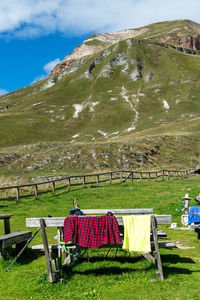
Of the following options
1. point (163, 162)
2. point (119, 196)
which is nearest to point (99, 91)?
point (163, 162)

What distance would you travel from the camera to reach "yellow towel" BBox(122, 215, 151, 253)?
7.37 meters

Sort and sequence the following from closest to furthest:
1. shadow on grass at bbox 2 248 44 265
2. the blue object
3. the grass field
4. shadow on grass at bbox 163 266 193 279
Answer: the grass field < shadow on grass at bbox 163 266 193 279 < shadow on grass at bbox 2 248 44 265 < the blue object

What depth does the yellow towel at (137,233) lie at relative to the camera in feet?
24.2

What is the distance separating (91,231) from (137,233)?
1273mm

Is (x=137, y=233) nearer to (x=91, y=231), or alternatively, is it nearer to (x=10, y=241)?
(x=91, y=231)

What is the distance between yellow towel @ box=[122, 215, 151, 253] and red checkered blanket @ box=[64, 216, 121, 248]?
0.30m

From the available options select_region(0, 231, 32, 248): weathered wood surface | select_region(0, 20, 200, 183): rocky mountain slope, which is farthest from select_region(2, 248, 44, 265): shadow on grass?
select_region(0, 20, 200, 183): rocky mountain slope

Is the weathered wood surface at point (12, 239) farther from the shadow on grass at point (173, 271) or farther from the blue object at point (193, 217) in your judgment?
the blue object at point (193, 217)

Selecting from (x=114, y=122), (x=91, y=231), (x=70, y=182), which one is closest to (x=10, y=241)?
(x=91, y=231)

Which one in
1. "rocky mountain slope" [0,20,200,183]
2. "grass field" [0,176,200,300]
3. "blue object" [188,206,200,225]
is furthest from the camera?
"rocky mountain slope" [0,20,200,183]

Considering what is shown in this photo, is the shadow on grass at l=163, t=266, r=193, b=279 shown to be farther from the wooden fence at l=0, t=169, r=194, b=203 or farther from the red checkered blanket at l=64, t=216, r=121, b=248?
the wooden fence at l=0, t=169, r=194, b=203

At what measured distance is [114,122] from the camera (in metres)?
120

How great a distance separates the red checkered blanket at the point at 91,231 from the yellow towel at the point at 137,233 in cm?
30

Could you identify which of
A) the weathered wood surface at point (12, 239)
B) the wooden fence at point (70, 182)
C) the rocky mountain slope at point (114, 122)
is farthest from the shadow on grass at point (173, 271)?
the rocky mountain slope at point (114, 122)
